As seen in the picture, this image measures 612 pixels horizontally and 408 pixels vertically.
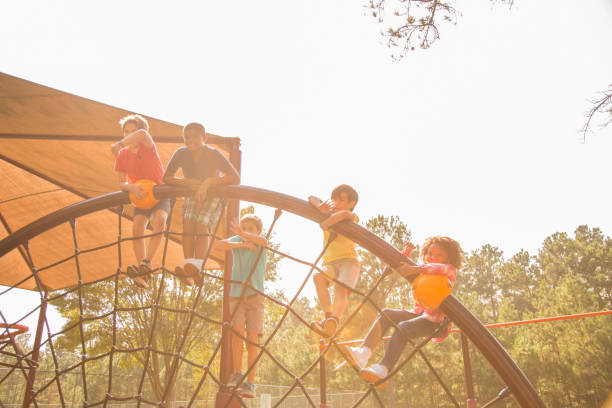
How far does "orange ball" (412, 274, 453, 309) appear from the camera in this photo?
6.54 feet

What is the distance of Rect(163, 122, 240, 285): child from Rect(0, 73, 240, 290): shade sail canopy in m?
0.45

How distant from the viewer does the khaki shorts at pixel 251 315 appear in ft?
9.12

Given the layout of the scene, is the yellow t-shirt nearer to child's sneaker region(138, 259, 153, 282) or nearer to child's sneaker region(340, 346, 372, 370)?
child's sneaker region(340, 346, 372, 370)

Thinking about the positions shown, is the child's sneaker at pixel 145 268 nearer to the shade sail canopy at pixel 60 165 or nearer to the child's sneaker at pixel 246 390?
the shade sail canopy at pixel 60 165

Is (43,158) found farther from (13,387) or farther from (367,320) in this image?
(367,320)

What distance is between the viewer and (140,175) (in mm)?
3078

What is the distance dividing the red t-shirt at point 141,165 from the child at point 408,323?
196 cm

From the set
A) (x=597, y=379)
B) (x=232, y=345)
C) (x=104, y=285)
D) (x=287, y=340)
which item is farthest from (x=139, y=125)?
(x=287, y=340)

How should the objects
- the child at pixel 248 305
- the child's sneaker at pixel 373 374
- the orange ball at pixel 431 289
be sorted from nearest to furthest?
the orange ball at pixel 431 289 < the child's sneaker at pixel 373 374 < the child at pixel 248 305

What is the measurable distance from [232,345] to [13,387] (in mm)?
13736

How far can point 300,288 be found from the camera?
7.56 ft

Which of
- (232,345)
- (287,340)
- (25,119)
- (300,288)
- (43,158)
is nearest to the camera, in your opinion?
(300,288)

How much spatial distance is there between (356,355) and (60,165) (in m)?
4.18

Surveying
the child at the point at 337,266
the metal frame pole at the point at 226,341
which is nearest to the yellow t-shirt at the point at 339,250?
the child at the point at 337,266
